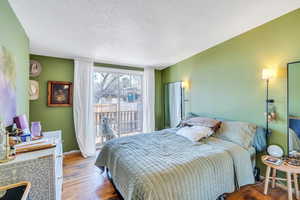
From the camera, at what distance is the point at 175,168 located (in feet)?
4.59

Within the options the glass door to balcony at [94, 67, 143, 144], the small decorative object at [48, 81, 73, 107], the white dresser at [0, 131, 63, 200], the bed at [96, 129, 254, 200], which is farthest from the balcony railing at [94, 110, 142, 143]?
the white dresser at [0, 131, 63, 200]

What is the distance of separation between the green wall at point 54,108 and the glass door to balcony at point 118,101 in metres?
0.64

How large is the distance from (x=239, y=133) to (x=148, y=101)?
2.65 metres

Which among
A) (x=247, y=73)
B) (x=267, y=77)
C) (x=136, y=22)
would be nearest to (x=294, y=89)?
(x=267, y=77)

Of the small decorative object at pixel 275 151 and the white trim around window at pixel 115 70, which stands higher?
the white trim around window at pixel 115 70

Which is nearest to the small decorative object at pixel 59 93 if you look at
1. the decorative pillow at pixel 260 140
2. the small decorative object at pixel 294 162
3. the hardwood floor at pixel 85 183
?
the hardwood floor at pixel 85 183

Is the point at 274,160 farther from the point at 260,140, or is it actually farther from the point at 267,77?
the point at 267,77

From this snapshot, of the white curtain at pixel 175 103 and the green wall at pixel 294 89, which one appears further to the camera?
the white curtain at pixel 175 103

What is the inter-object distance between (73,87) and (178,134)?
9.04 feet

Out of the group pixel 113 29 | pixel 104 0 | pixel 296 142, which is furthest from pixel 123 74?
pixel 296 142

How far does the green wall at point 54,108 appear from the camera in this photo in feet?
10.1

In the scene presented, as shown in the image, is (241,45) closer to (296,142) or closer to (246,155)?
(296,142)

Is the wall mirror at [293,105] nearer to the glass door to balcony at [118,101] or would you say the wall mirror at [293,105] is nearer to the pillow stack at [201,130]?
the pillow stack at [201,130]

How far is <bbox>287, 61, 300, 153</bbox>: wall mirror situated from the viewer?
1.83 meters
